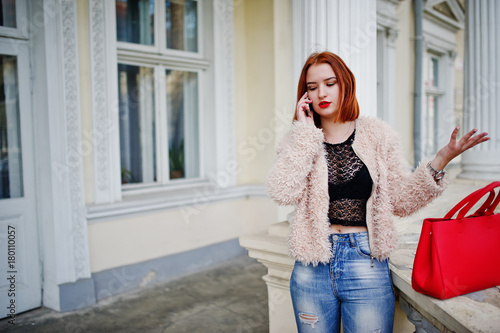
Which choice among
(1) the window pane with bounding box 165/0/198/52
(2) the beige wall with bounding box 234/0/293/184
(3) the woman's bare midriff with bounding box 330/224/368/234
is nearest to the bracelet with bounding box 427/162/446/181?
(3) the woman's bare midriff with bounding box 330/224/368/234

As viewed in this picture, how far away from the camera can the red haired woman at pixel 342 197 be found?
1431mm

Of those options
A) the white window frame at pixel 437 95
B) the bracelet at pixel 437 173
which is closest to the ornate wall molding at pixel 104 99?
the bracelet at pixel 437 173

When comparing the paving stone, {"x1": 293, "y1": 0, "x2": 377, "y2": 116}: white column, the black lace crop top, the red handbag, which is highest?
{"x1": 293, "y1": 0, "x2": 377, "y2": 116}: white column

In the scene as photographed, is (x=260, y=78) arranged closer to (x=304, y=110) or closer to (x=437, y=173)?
(x=304, y=110)

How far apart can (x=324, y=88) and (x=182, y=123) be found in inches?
136

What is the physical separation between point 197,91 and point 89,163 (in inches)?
67.1

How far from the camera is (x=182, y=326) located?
10.3 feet

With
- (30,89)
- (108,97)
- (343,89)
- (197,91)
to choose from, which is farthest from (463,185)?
(30,89)

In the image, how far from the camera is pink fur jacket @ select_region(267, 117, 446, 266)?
1461mm

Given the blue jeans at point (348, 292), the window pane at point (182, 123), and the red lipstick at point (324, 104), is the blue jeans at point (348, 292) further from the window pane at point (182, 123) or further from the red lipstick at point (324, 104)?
the window pane at point (182, 123)

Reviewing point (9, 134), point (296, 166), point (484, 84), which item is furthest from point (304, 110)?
point (484, 84)

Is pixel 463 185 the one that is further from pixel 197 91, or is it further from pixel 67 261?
pixel 67 261

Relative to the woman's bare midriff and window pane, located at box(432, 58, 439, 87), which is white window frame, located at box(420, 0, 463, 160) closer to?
window pane, located at box(432, 58, 439, 87)

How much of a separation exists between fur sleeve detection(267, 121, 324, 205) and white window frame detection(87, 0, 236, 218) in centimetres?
256
